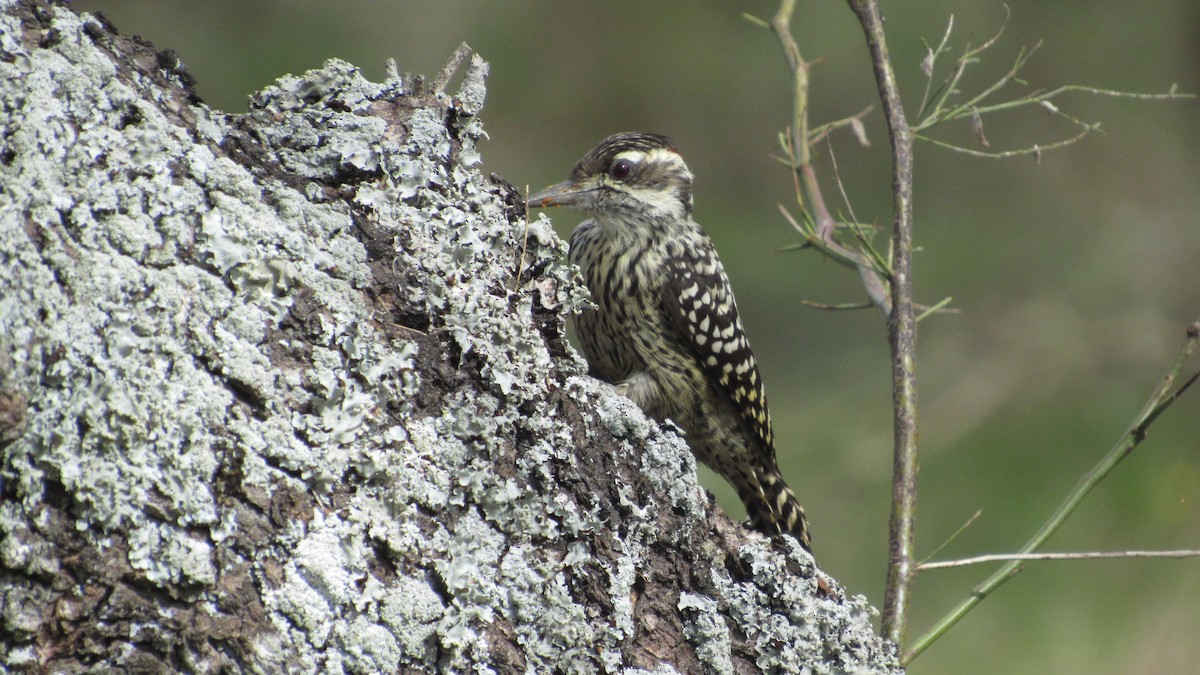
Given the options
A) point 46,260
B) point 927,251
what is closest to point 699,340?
point 46,260

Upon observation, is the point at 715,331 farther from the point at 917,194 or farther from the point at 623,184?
the point at 917,194

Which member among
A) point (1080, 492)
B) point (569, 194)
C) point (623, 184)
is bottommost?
point (1080, 492)

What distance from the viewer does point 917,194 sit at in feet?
19.3

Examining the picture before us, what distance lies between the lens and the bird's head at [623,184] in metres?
3.21

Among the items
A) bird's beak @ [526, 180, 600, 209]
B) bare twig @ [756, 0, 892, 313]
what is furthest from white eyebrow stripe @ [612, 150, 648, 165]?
bare twig @ [756, 0, 892, 313]

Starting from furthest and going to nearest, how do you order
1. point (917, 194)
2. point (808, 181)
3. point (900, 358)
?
point (917, 194), point (808, 181), point (900, 358)

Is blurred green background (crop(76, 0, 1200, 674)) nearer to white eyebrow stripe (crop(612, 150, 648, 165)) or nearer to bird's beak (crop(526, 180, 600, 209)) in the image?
white eyebrow stripe (crop(612, 150, 648, 165))

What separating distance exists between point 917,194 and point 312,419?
5073mm

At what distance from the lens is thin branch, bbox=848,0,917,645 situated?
6.57 feet

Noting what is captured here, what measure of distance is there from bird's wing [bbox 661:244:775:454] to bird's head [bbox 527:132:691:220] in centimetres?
22

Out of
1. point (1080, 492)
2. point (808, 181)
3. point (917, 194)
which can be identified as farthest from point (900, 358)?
point (917, 194)

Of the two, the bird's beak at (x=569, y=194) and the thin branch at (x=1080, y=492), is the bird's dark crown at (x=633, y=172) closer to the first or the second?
the bird's beak at (x=569, y=194)

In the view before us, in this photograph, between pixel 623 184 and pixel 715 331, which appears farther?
pixel 623 184

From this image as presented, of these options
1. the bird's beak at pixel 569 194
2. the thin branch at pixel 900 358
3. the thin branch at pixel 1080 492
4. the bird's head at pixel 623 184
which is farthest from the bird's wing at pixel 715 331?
the thin branch at pixel 1080 492
